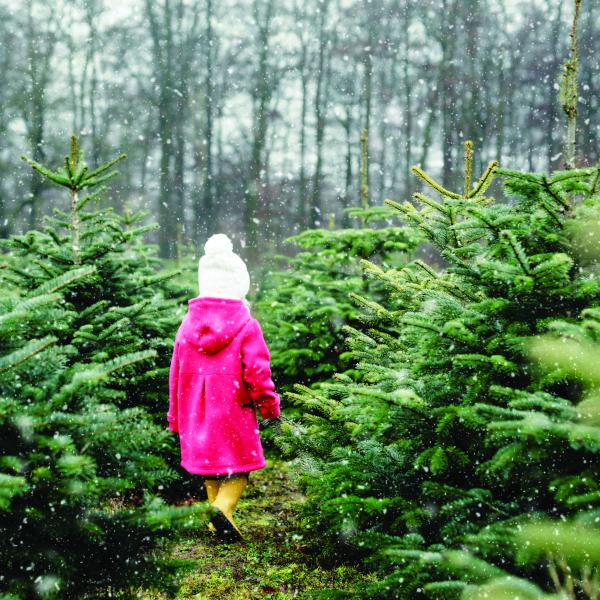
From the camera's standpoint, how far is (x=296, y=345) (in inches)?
248

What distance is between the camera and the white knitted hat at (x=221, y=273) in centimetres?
403

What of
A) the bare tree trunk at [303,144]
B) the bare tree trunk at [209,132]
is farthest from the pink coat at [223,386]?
the bare tree trunk at [209,132]

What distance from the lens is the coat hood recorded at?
3893 mm

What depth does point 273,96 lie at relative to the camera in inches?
929

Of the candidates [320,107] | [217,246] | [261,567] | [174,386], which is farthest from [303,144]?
[261,567]

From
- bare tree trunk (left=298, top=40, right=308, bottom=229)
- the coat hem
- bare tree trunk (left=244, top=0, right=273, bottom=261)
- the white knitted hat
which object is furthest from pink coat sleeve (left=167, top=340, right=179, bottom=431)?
bare tree trunk (left=298, top=40, right=308, bottom=229)

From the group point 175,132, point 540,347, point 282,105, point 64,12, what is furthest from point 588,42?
point 540,347

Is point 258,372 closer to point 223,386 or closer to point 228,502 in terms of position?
point 223,386

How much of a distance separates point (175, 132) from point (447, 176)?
11850 millimetres

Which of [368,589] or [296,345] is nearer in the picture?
[368,589]

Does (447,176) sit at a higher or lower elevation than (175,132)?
lower

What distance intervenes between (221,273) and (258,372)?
79 cm

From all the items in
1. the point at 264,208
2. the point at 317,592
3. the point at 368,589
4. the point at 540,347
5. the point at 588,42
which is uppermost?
the point at 588,42

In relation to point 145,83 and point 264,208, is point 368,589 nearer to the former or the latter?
point 264,208
